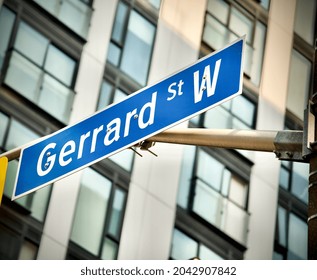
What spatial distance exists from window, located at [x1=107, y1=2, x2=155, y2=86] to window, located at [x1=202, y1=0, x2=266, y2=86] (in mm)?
2446

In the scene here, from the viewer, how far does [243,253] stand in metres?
23.8

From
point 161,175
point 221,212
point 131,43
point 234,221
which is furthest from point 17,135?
point 234,221

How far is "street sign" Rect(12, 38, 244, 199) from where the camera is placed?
5.38 m

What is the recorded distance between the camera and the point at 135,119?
574 cm

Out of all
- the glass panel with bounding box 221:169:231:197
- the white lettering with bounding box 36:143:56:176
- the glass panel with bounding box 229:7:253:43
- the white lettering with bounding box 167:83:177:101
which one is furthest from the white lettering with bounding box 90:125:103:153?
the glass panel with bounding box 229:7:253:43

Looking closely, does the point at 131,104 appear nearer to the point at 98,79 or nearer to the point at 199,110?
the point at 199,110

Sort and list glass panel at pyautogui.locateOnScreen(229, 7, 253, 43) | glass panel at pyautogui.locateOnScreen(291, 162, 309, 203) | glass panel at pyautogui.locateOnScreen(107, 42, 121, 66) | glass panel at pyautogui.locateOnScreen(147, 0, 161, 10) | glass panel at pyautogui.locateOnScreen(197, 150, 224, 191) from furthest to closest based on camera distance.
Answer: glass panel at pyautogui.locateOnScreen(291, 162, 309, 203) → glass panel at pyautogui.locateOnScreen(229, 7, 253, 43) → glass panel at pyautogui.locateOnScreen(197, 150, 224, 191) → glass panel at pyautogui.locateOnScreen(147, 0, 161, 10) → glass panel at pyautogui.locateOnScreen(107, 42, 121, 66)

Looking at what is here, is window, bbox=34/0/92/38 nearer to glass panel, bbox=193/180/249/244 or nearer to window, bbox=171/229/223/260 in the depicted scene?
glass panel, bbox=193/180/249/244

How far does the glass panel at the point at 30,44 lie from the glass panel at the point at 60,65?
0.74 feet

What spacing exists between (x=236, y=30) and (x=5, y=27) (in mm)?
8386

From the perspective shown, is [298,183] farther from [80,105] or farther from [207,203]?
[80,105]

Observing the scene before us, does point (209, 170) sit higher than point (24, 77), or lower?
higher
